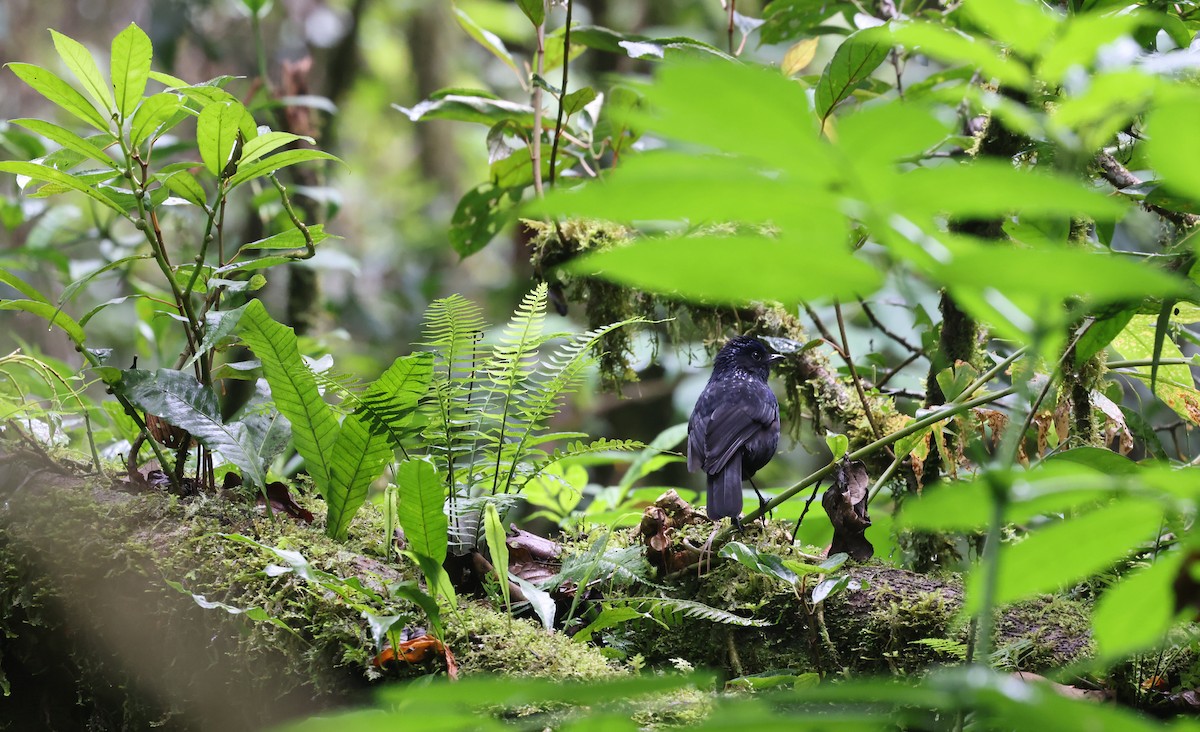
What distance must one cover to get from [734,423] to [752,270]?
264 centimetres

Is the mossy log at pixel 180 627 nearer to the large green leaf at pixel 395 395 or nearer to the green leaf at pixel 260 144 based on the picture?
the large green leaf at pixel 395 395

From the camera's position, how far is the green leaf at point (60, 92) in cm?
186

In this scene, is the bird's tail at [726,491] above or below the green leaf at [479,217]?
below

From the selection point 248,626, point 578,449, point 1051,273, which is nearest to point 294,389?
point 248,626

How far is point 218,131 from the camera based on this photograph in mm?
1955

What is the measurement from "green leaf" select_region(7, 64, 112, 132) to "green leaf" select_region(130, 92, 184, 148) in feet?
0.23

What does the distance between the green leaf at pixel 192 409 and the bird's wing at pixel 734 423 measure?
57.7 inches

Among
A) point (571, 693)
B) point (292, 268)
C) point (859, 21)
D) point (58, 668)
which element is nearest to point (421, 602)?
point (58, 668)

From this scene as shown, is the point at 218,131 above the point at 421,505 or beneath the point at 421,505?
above

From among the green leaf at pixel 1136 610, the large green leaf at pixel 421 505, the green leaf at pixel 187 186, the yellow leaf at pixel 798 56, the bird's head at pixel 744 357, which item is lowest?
the bird's head at pixel 744 357

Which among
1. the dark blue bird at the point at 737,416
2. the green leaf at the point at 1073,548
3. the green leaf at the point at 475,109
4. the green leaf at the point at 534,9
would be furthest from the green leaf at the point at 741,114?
the green leaf at the point at 475,109

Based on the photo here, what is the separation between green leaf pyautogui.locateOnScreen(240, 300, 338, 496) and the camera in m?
1.90

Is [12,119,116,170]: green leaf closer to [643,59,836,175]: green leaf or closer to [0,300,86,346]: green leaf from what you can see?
[0,300,86,346]: green leaf

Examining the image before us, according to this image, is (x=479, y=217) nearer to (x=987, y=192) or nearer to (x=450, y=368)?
(x=450, y=368)
